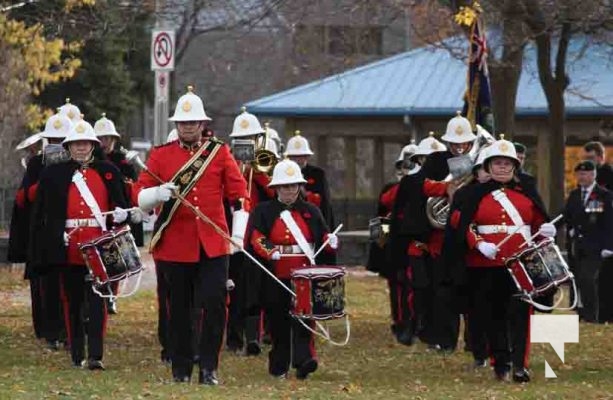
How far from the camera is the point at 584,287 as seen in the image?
24.1 metres

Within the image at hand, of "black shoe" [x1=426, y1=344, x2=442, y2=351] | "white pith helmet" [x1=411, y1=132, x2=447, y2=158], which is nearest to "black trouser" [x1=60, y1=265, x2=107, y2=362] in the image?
"black shoe" [x1=426, y1=344, x2=442, y2=351]

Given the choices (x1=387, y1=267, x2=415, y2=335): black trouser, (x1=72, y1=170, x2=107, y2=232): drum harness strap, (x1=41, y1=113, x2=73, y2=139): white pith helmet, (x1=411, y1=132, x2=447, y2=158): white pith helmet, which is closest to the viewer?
(x1=72, y1=170, x2=107, y2=232): drum harness strap

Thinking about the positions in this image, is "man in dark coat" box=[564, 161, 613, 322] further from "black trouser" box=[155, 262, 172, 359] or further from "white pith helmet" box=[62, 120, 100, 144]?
"white pith helmet" box=[62, 120, 100, 144]

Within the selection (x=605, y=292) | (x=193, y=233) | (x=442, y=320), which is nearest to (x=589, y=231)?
(x=605, y=292)

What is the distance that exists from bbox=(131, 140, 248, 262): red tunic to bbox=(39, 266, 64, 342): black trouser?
7.62 feet

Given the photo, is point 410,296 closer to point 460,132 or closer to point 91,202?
point 460,132

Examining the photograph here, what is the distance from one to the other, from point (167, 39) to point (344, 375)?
7.96 m

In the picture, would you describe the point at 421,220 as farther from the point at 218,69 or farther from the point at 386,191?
the point at 218,69

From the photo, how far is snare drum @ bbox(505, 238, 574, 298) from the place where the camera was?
15.6m

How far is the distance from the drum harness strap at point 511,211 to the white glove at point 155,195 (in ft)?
9.14

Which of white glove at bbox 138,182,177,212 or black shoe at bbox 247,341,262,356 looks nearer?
white glove at bbox 138,182,177,212

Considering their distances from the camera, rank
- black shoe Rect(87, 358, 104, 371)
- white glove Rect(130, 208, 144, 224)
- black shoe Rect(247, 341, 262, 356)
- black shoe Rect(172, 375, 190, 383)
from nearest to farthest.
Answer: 1. black shoe Rect(172, 375, 190, 383)
2. white glove Rect(130, 208, 144, 224)
3. black shoe Rect(87, 358, 104, 371)
4. black shoe Rect(247, 341, 262, 356)

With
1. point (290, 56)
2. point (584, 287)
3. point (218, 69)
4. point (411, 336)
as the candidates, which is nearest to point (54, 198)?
point (411, 336)

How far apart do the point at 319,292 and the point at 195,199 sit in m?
1.29
